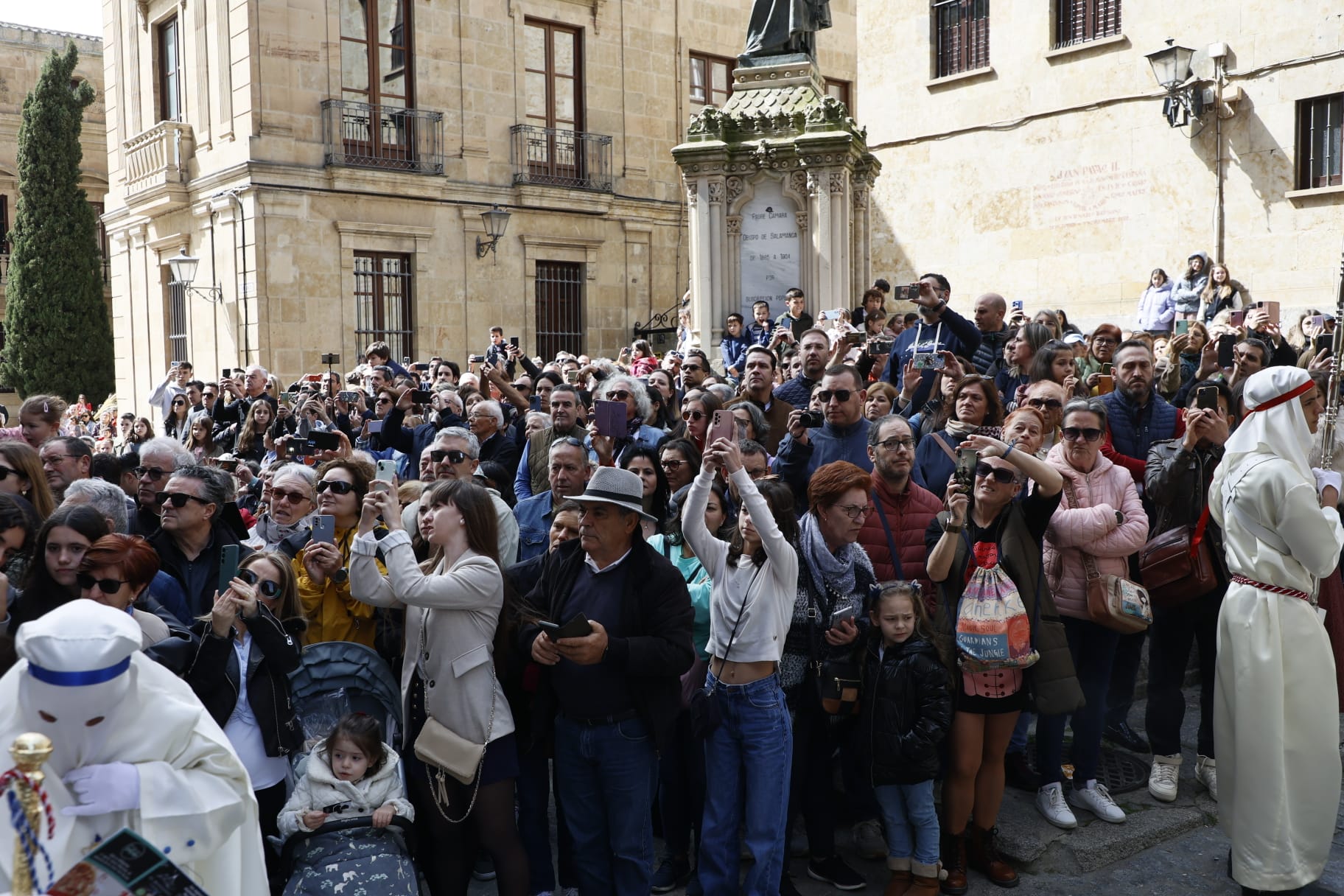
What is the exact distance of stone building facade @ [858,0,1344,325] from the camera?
13656 mm

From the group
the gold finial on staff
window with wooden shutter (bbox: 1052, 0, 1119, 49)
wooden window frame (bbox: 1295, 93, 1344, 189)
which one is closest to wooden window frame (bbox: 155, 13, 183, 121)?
window with wooden shutter (bbox: 1052, 0, 1119, 49)

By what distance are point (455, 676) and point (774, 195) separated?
8.88 m

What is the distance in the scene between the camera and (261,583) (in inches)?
159

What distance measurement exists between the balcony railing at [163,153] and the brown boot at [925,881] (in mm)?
19332

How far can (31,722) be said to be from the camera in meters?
2.60

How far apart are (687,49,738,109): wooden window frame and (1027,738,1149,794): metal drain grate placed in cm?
1955

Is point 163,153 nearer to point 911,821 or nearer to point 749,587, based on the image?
point 749,587

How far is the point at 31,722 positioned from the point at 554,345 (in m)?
19.5

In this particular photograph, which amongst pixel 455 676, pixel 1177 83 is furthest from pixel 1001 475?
pixel 1177 83

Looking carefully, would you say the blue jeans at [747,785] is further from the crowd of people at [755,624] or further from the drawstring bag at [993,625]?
the drawstring bag at [993,625]

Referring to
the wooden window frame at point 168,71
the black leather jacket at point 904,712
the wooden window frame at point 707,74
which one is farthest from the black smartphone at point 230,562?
the wooden window frame at point 707,74

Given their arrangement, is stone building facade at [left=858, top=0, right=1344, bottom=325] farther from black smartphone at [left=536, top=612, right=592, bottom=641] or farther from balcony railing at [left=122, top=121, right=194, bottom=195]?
black smartphone at [left=536, top=612, right=592, bottom=641]

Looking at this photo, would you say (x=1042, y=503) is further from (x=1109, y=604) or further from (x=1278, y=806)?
(x=1278, y=806)

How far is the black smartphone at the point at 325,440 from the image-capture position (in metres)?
5.13
